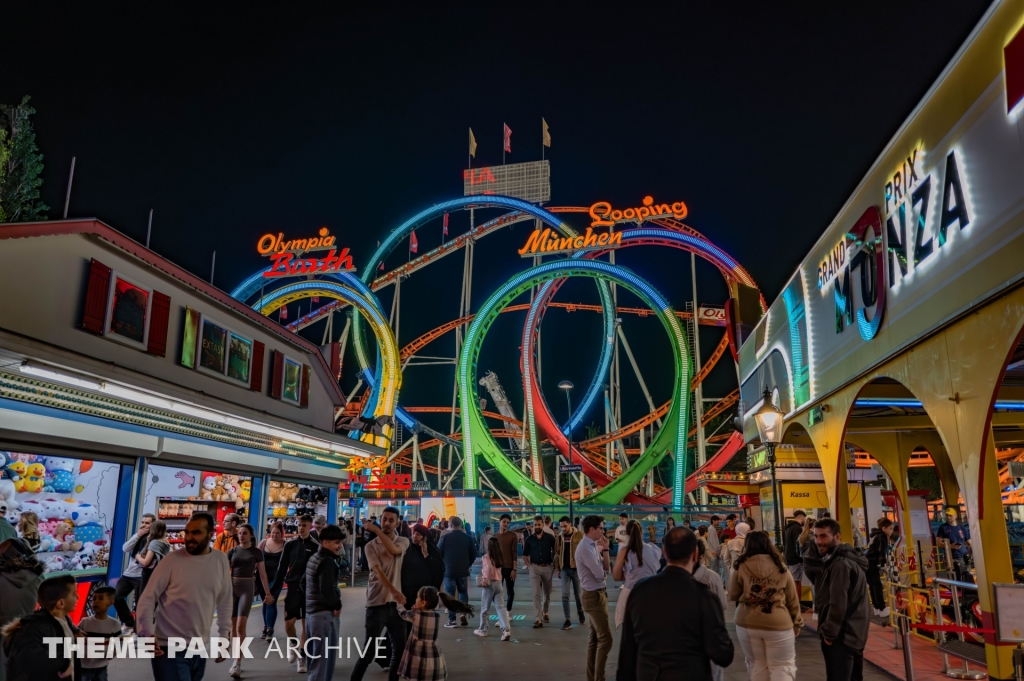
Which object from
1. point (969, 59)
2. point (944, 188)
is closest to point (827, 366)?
point (944, 188)

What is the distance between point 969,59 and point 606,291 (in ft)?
80.9

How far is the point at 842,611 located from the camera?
15.5 ft

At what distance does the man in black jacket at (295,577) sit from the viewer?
666cm

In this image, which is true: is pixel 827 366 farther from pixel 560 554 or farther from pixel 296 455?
pixel 296 455

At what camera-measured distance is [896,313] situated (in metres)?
7.41

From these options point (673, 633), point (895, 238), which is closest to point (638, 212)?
point (895, 238)

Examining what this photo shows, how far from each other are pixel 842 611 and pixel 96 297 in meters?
8.08

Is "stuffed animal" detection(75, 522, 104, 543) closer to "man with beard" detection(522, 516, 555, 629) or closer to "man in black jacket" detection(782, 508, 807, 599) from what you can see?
"man with beard" detection(522, 516, 555, 629)

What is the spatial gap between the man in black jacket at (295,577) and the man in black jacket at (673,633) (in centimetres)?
367

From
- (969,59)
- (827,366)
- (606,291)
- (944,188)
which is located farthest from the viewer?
(606,291)

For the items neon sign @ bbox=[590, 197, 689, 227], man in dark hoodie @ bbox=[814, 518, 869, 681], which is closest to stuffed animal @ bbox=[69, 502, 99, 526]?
man in dark hoodie @ bbox=[814, 518, 869, 681]

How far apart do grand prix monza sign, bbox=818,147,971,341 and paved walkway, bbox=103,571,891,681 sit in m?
3.72

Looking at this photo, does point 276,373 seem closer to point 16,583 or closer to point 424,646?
point 16,583

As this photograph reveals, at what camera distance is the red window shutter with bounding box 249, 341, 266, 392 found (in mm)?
12281
